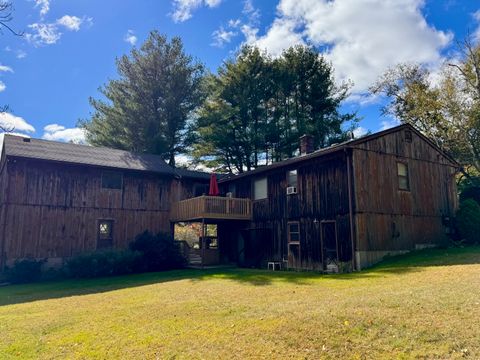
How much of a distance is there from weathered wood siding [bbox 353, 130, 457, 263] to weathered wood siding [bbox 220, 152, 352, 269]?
2.47ft

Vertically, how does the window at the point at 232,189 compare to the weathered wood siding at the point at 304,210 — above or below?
above

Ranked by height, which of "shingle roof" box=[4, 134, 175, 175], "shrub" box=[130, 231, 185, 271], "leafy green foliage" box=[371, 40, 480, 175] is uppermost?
"leafy green foliage" box=[371, 40, 480, 175]

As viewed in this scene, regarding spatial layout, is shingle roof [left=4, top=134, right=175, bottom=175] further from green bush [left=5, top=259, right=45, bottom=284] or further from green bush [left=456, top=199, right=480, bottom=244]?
green bush [left=456, top=199, right=480, bottom=244]

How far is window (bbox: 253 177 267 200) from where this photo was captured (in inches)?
805

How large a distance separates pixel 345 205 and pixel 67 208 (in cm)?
1417

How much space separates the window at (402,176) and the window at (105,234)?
605 inches

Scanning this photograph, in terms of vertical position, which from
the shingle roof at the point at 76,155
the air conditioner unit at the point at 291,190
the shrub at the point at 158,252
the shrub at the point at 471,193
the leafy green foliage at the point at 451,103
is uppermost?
the leafy green foliage at the point at 451,103

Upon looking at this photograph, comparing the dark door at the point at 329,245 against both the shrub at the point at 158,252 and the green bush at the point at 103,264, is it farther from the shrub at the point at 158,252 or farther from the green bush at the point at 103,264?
the green bush at the point at 103,264

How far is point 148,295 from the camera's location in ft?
37.9

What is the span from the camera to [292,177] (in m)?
18.6

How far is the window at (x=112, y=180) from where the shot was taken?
20906mm

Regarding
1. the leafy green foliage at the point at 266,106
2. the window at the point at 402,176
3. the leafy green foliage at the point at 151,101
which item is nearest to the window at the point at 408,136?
the window at the point at 402,176

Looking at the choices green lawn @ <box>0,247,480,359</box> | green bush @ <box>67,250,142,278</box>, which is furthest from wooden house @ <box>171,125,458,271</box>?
green bush @ <box>67,250,142,278</box>

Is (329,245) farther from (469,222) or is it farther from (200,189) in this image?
(200,189)
